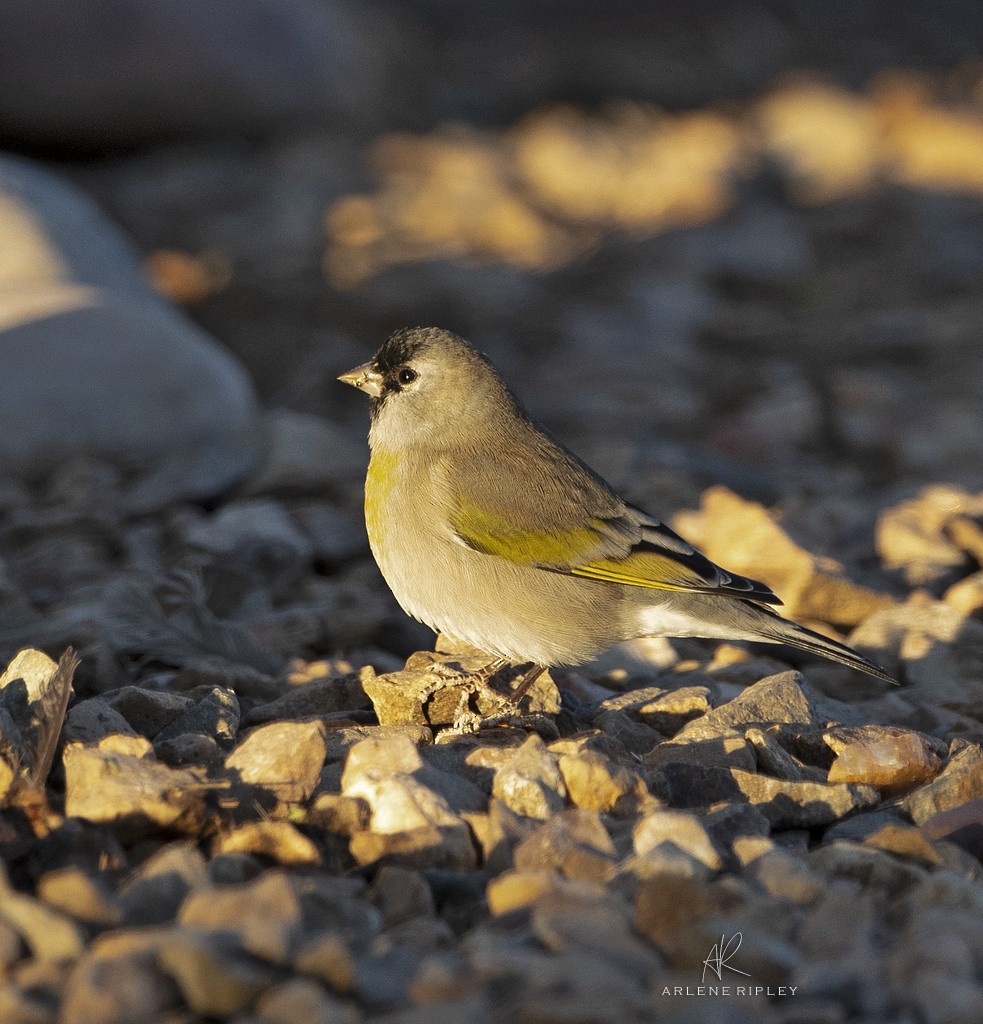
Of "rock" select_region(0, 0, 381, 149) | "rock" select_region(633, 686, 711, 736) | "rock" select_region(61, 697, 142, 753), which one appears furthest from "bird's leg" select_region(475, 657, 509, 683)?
"rock" select_region(0, 0, 381, 149)

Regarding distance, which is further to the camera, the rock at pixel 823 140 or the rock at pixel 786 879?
the rock at pixel 823 140

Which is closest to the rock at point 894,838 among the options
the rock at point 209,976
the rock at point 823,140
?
the rock at point 209,976

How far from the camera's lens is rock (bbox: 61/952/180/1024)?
7.98ft

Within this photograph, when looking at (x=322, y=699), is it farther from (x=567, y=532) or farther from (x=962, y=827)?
(x=962, y=827)

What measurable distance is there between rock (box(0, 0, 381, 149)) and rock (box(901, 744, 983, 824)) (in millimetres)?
10955

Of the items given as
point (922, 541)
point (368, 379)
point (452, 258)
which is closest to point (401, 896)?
point (368, 379)

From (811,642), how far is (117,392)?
418 centimetres

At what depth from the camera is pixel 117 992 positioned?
246 centimetres

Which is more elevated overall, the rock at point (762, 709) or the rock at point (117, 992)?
the rock at point (117, 992)

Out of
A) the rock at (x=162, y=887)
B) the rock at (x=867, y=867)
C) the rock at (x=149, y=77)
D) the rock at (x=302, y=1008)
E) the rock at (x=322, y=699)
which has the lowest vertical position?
the rock at (x=322, y=699)

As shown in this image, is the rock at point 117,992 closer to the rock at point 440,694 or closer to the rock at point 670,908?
the rock at point 670,908

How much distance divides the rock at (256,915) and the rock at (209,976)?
6 cm

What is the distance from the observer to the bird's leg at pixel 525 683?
4.45 meters
